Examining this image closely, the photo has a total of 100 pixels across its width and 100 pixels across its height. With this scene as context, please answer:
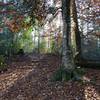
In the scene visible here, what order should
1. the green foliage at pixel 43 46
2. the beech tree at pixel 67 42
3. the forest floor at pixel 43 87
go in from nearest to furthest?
the forest floor at pixel 43 87, the beech tree at pixel 67 42, the green foliage at pixel 43 46

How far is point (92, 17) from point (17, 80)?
888 centimetres

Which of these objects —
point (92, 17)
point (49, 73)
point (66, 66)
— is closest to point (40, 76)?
point (49, 73)

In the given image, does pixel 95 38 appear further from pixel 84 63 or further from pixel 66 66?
pixel 66 66

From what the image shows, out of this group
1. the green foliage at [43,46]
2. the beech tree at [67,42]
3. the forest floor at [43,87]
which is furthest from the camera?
the green foliage at [43,46]

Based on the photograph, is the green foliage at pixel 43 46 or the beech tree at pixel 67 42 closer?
the beech tree at pixel 67 42

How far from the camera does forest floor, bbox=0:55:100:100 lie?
35.1 feet

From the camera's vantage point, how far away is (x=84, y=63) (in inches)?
554

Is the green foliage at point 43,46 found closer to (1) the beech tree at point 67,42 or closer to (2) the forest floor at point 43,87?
(2) the forest floor at point 43,87

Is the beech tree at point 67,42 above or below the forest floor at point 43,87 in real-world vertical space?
above

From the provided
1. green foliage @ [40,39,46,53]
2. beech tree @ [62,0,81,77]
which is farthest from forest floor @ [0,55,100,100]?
green foliage @ [40,39,46,53]

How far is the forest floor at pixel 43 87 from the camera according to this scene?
1071 cm

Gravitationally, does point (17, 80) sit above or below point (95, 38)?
below

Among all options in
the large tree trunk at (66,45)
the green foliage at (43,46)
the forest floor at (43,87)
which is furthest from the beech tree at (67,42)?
the green foliage at (43,46)

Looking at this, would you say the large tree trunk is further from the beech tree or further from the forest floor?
the forest floor
